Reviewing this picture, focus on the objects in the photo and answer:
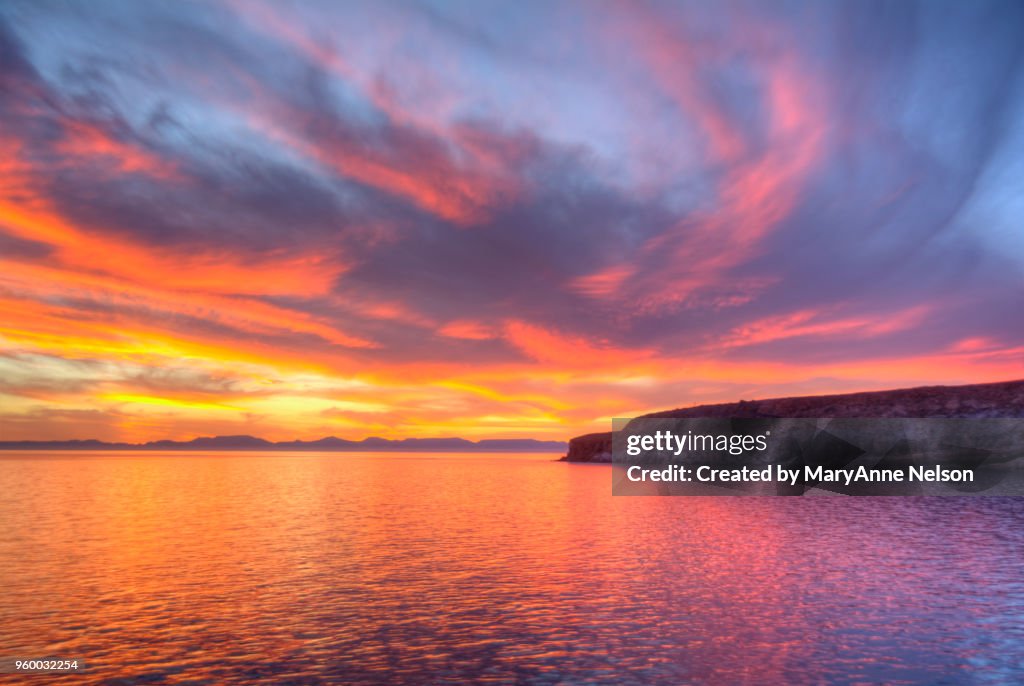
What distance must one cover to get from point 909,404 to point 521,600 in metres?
101

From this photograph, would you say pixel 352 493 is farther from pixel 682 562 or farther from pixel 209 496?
pixel 682 562

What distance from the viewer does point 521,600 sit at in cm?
2288

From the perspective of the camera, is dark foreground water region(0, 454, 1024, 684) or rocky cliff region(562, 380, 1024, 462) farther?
rocky cliff region(562, 380, 1024, 462)

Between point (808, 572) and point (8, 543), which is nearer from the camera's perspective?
point (808, 572)

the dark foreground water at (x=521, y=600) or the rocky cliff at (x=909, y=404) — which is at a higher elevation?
the rocky cliff at (x=909, y=404)

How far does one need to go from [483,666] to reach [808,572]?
17556 millimetres

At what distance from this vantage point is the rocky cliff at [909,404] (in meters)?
95.1

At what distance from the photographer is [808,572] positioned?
90.9 ft

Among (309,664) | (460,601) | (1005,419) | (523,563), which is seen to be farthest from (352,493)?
(1005,419)

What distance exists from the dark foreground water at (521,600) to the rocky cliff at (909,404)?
5765 centimetres

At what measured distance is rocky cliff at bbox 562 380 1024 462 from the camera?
9512 centimetres

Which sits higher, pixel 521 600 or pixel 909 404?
pixel 909 404

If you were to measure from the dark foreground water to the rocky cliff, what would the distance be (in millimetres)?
57646

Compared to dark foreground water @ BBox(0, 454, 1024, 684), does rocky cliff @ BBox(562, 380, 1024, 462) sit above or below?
above
